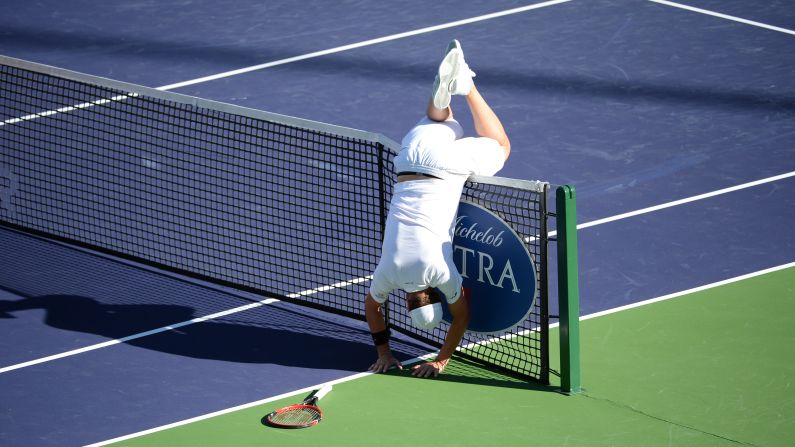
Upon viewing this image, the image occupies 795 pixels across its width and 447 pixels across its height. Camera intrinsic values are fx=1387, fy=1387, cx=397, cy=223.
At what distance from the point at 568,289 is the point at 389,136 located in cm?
487

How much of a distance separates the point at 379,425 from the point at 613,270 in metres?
2.99

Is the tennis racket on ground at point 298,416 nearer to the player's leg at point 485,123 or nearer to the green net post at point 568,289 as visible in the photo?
the green net post at point 568,289

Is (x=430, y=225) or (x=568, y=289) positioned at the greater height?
(x=430, y=225)

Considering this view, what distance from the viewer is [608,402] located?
9.00 metres

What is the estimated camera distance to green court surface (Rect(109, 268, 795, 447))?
863cm

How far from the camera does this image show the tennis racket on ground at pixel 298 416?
884 cm

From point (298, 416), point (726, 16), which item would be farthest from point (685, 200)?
point (726, 16)

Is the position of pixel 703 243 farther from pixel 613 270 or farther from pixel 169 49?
pixel 169 49

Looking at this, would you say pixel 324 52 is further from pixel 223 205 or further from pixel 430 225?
pixel 430 225

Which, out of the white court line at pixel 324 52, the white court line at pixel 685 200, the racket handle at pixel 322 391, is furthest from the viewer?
the white court line at pixel 324 52

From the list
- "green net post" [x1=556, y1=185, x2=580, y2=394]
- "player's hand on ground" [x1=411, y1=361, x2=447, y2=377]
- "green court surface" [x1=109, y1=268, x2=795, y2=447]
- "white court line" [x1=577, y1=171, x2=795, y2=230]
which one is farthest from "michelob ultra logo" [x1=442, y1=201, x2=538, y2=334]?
"white court line" [x1=577, y1=171, x2=795, y2=230]

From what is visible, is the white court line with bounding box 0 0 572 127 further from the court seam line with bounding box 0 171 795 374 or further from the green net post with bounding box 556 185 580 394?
the green net post with bounding box 556 185 580 394

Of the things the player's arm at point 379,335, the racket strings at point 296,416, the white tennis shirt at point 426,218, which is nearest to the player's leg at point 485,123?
the white tennis shirt at point 426,218

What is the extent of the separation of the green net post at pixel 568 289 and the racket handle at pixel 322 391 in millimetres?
1555
